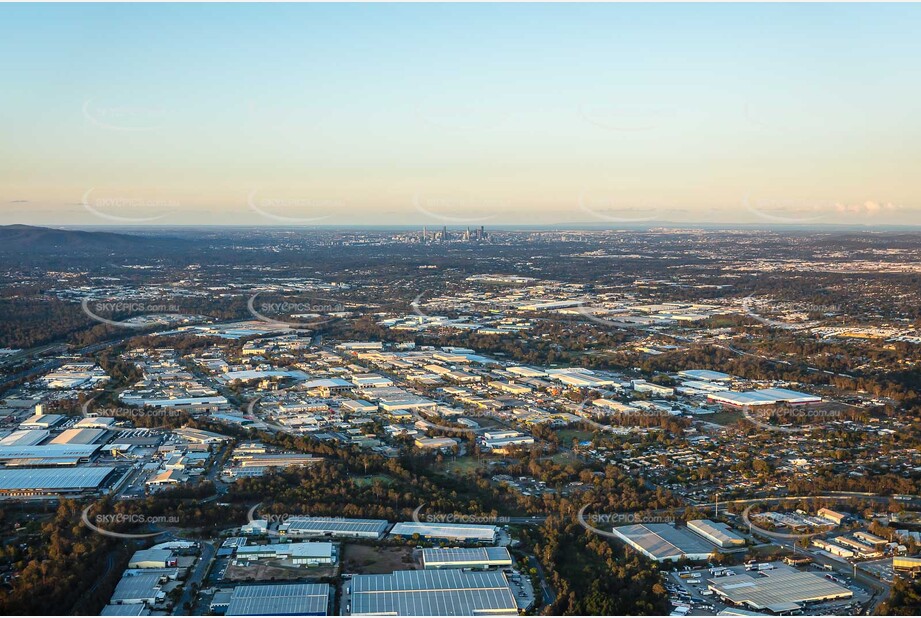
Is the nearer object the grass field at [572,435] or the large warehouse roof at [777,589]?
the large warehouse roof at [777,589]

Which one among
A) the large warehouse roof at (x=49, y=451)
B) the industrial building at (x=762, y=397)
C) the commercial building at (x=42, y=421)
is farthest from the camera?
the industrial building at (x=762, y=397)

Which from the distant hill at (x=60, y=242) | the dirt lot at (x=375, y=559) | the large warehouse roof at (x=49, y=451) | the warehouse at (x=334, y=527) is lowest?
the dirt lot at (x=375, y=559)

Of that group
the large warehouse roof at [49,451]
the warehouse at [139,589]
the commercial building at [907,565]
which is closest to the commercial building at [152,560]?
the warehouse at [139,589]

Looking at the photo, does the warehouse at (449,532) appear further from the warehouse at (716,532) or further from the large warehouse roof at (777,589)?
the large warehouse roof at (777,589)

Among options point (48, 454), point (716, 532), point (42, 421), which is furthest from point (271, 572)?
point (42, 421)

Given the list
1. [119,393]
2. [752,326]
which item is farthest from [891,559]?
[752,326]

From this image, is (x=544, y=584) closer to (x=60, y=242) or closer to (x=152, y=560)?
(x=152, y=560)
